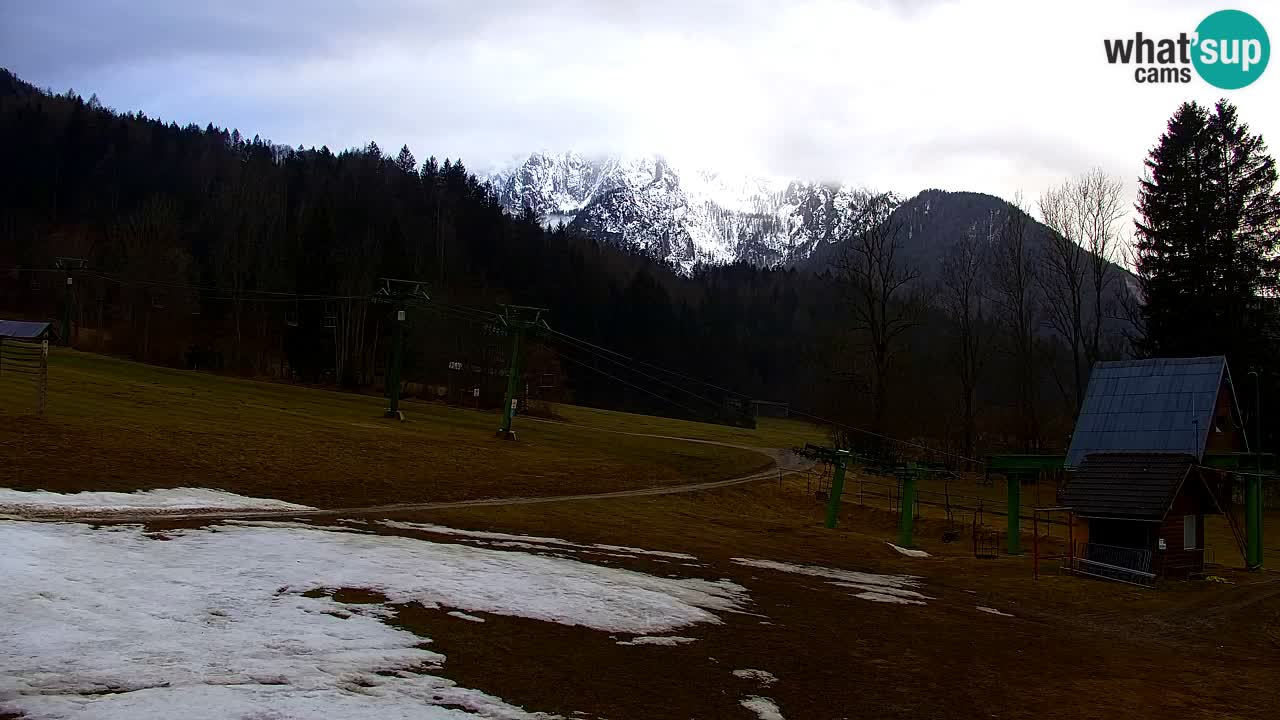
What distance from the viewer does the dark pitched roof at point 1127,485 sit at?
34.4 m

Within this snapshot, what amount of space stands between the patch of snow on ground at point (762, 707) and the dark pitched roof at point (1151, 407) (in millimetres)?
31185

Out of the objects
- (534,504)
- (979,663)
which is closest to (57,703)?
(979,663)

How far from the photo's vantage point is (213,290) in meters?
98.9

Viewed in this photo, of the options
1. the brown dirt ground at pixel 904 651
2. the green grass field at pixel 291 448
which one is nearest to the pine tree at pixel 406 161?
the green grass field at pixel 291 448

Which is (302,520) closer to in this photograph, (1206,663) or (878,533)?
(1206,663)

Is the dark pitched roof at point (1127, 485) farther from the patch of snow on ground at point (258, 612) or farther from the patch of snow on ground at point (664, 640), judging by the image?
the patch of snow on ground at point (664, 640)

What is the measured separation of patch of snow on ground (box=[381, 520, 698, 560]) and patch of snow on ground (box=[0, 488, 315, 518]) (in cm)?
568

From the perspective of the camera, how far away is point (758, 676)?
48.2 feet

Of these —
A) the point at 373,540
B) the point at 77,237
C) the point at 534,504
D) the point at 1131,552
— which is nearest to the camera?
the point at 373,540

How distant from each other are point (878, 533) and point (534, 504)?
2033 cm

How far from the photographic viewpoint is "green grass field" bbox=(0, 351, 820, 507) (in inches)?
1289

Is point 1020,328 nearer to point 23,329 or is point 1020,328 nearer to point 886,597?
point 886,597

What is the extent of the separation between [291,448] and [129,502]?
13.9 meters

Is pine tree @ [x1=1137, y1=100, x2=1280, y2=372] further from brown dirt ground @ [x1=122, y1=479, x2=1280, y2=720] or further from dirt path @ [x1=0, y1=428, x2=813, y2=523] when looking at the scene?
brown dirt ground @ [x1=122, y1=479, x2=1280, y2=720]
